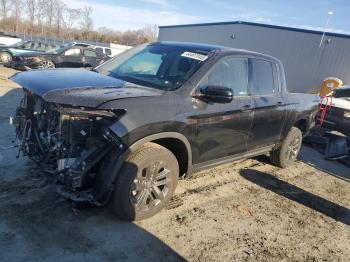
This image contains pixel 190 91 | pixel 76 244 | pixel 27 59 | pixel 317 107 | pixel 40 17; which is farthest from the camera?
pixel 40 17

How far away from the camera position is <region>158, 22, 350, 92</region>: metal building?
23.0 meters

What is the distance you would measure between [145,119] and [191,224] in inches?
54.7

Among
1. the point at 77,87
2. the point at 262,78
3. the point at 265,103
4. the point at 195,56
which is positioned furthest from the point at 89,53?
the point at 77,87

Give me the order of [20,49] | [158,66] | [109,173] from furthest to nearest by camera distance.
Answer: [20,49], [158,66], [109,173]

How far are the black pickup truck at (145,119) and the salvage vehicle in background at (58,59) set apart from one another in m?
11.5

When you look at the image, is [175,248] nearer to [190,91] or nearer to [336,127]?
[190,91]

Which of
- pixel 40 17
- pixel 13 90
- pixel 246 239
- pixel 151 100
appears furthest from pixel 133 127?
pixel 40 17

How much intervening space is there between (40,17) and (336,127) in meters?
55.7

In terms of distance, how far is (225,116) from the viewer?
15.9ft

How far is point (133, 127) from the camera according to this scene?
3.77 meters

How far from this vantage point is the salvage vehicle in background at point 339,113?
8.75 m

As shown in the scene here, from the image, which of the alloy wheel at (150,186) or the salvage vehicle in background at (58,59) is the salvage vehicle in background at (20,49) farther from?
the alloy wheel at (150,186)

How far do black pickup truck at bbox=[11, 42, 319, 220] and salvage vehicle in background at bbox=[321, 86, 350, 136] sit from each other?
3598 mm

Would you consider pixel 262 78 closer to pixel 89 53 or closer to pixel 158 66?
pixel 158 66
